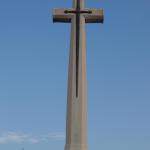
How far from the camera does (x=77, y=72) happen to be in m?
27.1

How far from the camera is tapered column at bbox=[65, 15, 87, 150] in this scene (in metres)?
26.0

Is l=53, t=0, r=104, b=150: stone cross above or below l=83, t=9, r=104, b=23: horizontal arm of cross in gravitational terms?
below

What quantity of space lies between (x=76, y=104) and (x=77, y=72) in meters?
2.09

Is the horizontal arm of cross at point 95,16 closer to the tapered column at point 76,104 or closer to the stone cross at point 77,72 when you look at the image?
the stone cross at point 77,72

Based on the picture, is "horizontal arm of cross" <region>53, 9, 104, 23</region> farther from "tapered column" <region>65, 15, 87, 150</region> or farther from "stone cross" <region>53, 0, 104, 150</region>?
"tapered column" <region>65, 15, 87, 150</region>

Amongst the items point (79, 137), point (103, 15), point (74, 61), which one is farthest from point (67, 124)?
point (103, 15)

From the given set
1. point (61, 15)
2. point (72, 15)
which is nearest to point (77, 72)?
point (72, 15)

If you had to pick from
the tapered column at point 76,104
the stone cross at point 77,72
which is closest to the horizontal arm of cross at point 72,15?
the stone cross at point 77,72

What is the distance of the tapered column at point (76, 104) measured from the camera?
26.0 metres

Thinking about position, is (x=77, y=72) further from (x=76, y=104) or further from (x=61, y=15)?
(x=61, y=15)

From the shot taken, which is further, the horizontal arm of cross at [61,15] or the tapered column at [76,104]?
the horizontal arm of cross at [61,15]

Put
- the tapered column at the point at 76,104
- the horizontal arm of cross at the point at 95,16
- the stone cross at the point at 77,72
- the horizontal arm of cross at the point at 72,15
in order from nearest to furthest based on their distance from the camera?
the tapered column at the point at 76,104
the stone cross at the point at 77,72
the horizontal arm of cross at the point at 72,15
the horizontal arm of cross at the point at 95,16

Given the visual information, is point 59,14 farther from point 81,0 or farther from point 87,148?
point 87,148

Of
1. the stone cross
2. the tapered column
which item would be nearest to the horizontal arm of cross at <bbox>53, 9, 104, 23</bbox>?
the stone cross
